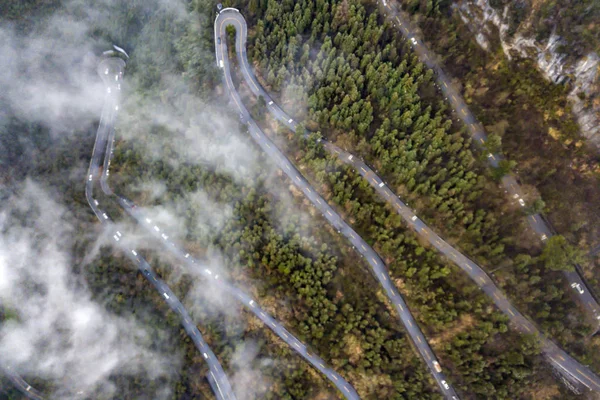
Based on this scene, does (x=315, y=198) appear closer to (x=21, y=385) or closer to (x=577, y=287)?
(x=577, y=287)

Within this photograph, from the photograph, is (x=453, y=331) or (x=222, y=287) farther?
(x=222, y=287)

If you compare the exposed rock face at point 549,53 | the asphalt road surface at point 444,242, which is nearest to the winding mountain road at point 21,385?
the asphalt road surface at point 444,242

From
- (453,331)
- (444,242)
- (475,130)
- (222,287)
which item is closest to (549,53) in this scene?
(475,130)

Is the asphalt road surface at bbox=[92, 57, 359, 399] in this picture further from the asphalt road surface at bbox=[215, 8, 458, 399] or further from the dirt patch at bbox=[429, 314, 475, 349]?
the dirt patch at bbox=[429, 314, 475, 349]

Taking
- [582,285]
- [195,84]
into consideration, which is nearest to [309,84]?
[195,84]

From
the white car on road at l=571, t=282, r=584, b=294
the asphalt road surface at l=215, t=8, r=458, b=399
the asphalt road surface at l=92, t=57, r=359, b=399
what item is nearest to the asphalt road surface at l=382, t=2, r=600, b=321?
the white car on road at l=571, t=282, r=584, b=294

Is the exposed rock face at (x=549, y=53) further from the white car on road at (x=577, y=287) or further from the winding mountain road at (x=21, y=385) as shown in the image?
the winding mountain road at (x=21, y=385)
